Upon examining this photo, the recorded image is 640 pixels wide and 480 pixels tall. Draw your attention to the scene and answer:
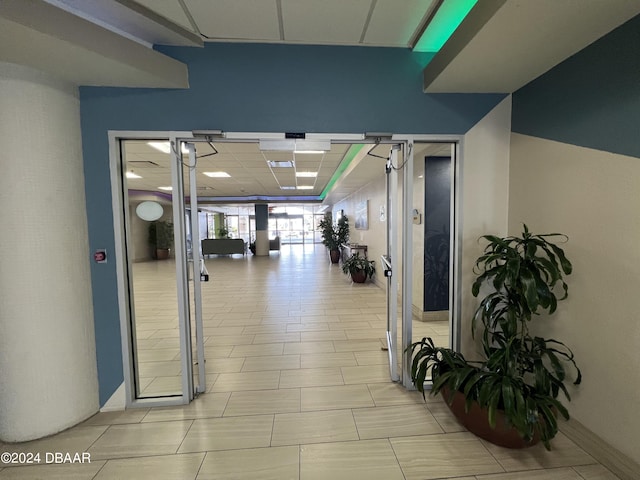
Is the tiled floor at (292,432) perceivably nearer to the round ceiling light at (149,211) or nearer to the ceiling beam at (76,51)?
the round ceiling light at (149,211)

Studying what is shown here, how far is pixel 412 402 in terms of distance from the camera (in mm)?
2412

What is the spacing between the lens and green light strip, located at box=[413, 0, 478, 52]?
199 cm

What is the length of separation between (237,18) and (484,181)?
242 cm

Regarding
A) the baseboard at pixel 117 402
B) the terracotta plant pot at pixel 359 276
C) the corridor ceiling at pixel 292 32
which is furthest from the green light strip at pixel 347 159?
the baseboard at pixel 117 402

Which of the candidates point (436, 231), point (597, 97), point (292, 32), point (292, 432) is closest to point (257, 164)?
point (436, 231)

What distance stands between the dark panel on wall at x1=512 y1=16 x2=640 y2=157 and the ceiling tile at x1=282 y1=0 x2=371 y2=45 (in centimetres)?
148

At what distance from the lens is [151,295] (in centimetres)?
639

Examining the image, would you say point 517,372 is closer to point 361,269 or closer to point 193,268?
point 193,268

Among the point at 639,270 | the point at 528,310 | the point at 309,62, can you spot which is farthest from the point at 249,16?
the point at 639,270

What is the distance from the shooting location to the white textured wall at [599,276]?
5.34 feet

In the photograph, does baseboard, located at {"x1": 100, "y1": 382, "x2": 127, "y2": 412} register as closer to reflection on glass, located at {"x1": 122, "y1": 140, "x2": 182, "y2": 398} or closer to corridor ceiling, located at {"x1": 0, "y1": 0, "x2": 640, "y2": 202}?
reflection on glass, located at {"x1": 122, "y1": 140, "x2": 182, "y2": 398}

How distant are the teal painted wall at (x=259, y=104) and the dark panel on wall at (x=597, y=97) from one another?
0.47 metres

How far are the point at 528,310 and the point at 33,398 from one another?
3616 mm

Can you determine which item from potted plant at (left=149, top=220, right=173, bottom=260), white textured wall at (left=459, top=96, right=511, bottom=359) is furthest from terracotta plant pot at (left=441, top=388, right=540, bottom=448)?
potted plant at (left=149, top=220, right=173, bottom=260)
